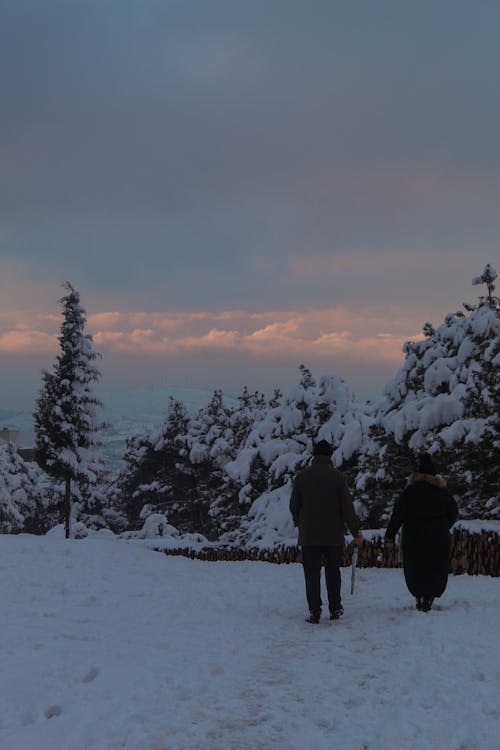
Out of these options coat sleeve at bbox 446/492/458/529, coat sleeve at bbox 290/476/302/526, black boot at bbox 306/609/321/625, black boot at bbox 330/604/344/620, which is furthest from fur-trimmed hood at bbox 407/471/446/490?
black boot at bbox 306/609/321/625

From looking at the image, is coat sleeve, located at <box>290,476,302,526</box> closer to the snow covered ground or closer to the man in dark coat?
the man in dark coat

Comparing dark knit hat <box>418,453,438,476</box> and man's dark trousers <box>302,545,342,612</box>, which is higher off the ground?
dark knit hat <box>418,453,438,476</box>

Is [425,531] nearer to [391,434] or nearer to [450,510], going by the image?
[450,510]

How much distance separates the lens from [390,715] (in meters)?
4.12

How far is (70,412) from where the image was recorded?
30.1 metres

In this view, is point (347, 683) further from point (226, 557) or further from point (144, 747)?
→ point (226, 557)

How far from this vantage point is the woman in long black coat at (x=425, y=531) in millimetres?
7594

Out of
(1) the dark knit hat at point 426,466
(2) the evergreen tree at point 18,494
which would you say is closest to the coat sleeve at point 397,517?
(1) the dark knit hat at point 426,466

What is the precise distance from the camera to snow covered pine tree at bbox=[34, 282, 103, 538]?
97.1 ft

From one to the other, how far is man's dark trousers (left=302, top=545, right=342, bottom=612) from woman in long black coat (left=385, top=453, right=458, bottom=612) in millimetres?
730

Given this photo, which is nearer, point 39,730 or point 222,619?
point 39,730

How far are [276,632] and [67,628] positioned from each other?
2.25 metres

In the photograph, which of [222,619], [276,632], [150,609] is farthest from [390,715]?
[150,609]

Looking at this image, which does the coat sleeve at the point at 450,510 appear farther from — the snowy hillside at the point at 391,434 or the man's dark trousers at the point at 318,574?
the snowy hillside at the point at 391,434
